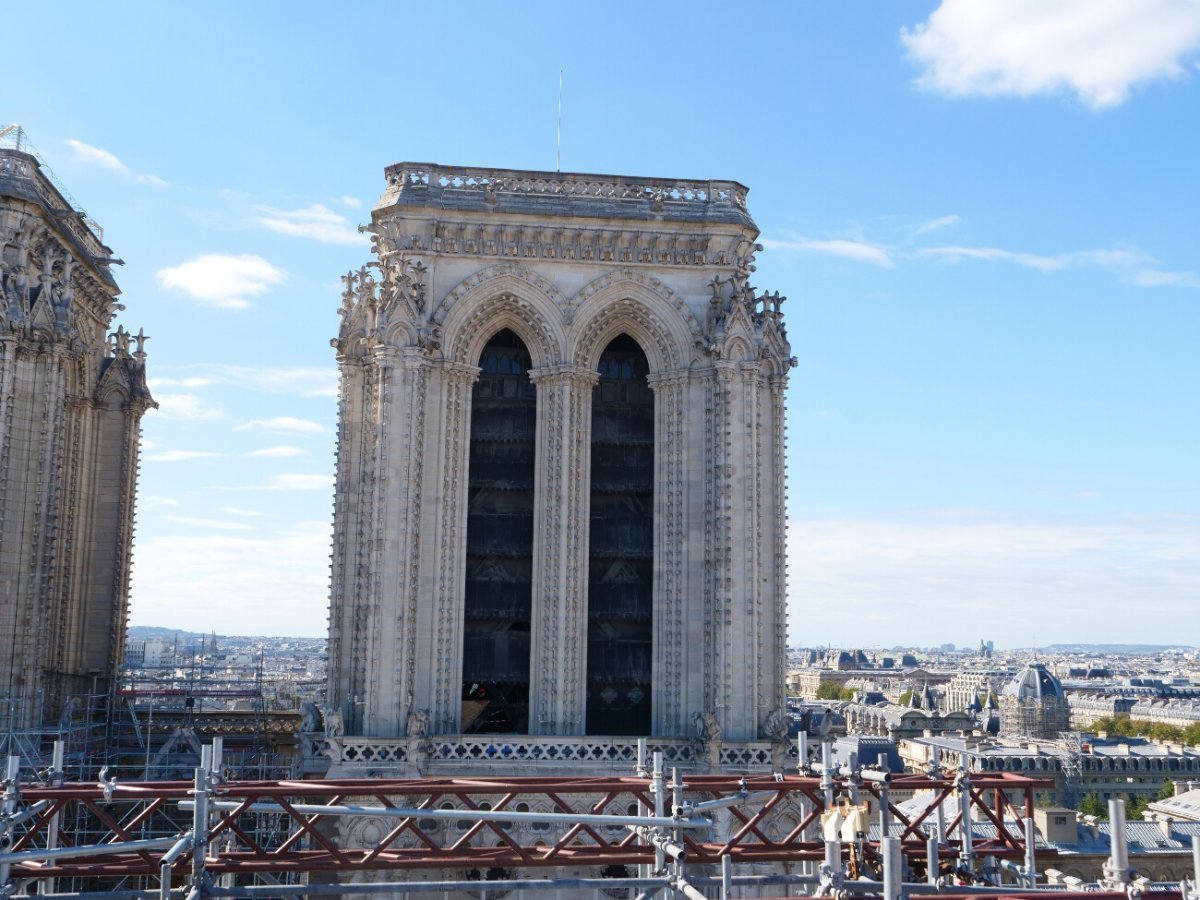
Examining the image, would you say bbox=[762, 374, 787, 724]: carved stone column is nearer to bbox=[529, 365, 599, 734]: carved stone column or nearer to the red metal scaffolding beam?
bbox=[529, 365, 599, 734]: carved stone column

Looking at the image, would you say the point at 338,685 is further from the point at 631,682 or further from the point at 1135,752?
the point at 1135,752

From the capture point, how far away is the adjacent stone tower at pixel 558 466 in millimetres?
40844

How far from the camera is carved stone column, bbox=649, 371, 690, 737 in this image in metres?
41.9

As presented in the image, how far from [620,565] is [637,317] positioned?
26.5 ft

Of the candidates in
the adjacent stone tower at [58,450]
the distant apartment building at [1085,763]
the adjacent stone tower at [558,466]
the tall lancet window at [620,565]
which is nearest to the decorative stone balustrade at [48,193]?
the adjacent stone tower at [58,450]

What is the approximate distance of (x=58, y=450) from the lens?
4288cm

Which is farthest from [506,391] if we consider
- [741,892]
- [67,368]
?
[741,892]

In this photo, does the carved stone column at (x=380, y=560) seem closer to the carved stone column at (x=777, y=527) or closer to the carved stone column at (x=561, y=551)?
the carved stone column at (x=561, y=551)

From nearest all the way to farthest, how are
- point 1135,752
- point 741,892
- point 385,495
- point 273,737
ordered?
point 741,892 < point 385,495 < point 273,737 < point 1135,752

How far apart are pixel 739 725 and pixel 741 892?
16.3 feet

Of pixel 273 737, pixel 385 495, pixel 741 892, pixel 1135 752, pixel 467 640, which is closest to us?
pixel 741 892

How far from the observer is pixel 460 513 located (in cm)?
4191

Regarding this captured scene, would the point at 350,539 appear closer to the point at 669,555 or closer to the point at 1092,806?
the point at 669,555

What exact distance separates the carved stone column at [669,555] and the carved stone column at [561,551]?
2.24m
